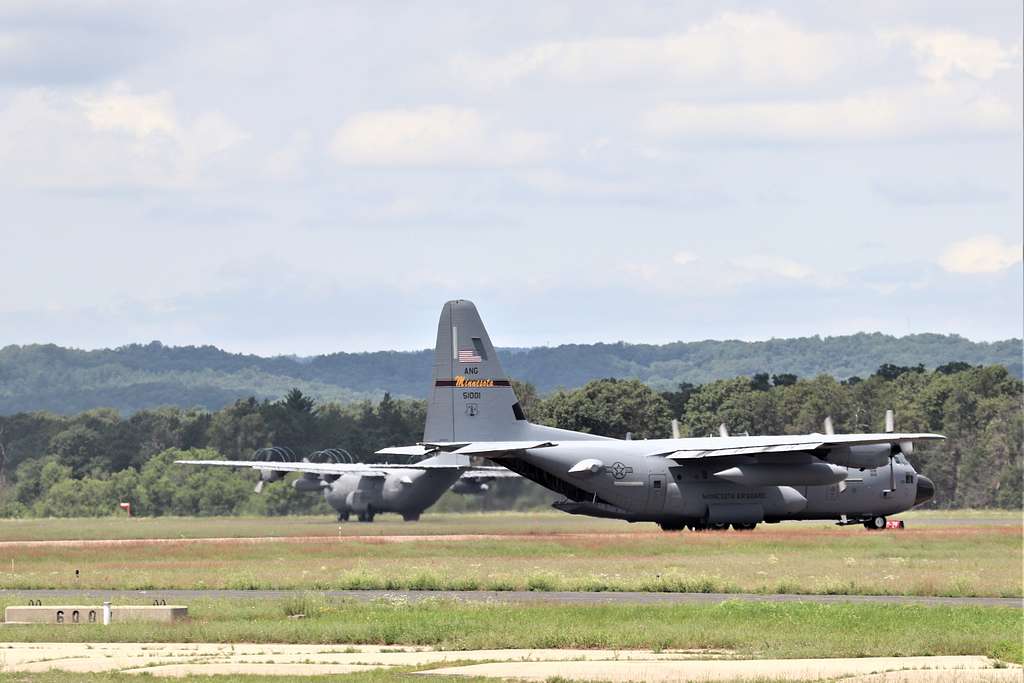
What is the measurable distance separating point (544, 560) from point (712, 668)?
29005 mm

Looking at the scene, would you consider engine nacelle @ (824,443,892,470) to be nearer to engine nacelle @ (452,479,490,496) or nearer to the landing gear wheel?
the landing gear wheel

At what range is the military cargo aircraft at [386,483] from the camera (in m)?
85.1

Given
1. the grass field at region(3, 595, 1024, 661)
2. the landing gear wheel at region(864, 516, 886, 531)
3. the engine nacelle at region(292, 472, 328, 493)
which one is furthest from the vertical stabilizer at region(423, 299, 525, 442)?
the engine nacelle at region(292, 472, 328, 493)

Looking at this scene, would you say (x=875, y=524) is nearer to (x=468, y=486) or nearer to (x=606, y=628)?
(x=468, y=486)

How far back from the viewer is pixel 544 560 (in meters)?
57.0

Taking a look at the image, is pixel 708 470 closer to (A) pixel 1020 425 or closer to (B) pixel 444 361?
(B) pixel 444 361

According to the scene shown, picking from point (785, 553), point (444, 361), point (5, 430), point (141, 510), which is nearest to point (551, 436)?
point (444, 361)

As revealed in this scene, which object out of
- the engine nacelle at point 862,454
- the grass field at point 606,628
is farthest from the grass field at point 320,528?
the grass field at point 606,628

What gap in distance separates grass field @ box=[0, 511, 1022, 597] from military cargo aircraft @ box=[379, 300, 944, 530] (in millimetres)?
1453

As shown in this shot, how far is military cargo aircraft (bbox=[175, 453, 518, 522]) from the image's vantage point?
85062 millimetres

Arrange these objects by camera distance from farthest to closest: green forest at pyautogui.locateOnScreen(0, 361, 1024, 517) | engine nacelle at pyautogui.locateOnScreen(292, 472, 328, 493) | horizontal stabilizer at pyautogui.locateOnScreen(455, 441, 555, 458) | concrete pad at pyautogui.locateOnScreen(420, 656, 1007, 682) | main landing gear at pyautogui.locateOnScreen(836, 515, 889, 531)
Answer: green forest at pyautogui.locateOnScreen(0, 361, 1024, 517) → engine nacelle at pyautogui.locateOnScreen(292, 472, 328, 493) → main landing gear at pyautogui.locateOnScreen(836, 515, 889, 531) → horizontal stabilizer at pyautogui.locateOnScreen(455, 441, 555, 458) → concrete pad at pyautogui.locateOnScreen(420, 656, 1007, 682)

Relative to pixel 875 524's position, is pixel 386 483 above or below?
above

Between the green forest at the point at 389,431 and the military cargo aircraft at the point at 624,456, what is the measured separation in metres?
41.3

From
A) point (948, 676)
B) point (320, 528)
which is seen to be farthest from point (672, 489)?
point (948, 676)
